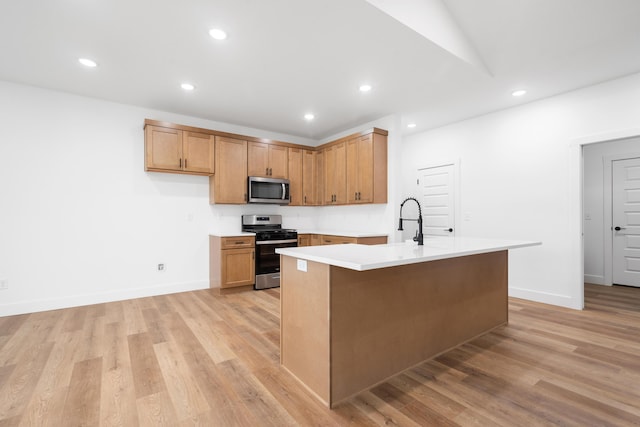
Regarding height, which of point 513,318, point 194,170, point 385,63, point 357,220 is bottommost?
point 513,318

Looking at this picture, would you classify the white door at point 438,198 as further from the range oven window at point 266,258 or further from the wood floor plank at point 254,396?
the wood floor plank at point 254,396

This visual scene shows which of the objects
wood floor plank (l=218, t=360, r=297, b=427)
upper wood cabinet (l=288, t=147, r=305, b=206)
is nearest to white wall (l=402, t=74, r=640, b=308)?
upper wood cabinet (l=288, t=147, r=305, b=206)

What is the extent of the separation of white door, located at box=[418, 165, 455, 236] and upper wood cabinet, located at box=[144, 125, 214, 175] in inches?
147

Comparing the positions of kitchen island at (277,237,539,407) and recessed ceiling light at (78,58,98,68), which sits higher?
recessed ceiling light at (78,58,98,68)

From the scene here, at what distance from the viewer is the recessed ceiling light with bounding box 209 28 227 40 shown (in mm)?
2457

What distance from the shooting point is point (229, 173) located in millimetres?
4699

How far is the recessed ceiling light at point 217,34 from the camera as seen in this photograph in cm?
246

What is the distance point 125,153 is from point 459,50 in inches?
174

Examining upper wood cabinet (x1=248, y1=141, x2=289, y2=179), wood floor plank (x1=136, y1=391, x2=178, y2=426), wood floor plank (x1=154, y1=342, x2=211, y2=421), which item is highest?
upper wood cabinet (x1=248, y1=141, x2=289, y2=179)

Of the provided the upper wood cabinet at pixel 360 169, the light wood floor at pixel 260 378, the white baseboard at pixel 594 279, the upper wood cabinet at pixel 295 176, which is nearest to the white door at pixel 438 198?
the upper wood cabinet at pixel 360 169

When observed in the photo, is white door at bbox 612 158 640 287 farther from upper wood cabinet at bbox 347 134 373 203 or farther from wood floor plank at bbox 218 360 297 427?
wood floor plank at bbox 218 360 297 427

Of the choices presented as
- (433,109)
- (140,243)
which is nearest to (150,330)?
(140,243)

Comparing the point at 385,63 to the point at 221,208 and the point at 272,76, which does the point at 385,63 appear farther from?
the point at 221,208

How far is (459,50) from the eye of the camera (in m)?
2.89
